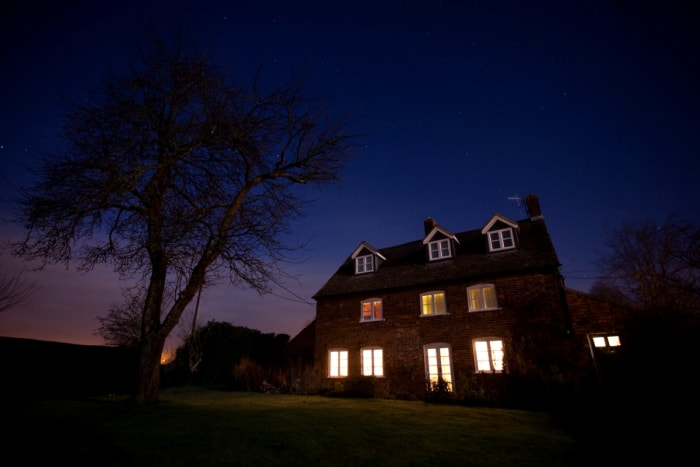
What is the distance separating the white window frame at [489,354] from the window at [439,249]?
5365 millimetres

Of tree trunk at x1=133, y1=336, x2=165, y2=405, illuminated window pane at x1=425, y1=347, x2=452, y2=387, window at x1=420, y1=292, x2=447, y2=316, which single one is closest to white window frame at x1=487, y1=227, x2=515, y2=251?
window at x1=420, y1=292, x2=447, y2=316

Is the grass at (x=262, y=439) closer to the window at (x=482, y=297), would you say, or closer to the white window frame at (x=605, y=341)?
the white window frame at (x=605, y=341)

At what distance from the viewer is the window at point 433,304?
17484 mm

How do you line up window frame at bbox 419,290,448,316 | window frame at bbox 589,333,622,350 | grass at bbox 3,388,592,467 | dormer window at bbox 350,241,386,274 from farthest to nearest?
dormer window at bbox 350,241,386,274 < window frame at bbox 419,290,448,316 < window frame at bbox 589,333,622,350 < grass at bbox 3,388,592,467

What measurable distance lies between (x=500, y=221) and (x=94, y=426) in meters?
18.5

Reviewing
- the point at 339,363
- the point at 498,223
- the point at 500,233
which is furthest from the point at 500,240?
the point at 339,363

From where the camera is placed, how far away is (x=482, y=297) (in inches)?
654

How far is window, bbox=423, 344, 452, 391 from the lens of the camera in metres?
16.3

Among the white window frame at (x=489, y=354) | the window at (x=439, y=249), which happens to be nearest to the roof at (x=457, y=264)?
the window at (x=439, y=249)

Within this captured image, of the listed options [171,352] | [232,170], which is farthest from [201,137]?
[171,352]

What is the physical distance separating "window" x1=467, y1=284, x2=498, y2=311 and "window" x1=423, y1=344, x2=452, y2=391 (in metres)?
2.56

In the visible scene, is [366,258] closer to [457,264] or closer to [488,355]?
[457,264]

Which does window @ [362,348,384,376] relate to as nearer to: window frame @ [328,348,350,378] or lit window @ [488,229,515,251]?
window frame @ [328,348,350,378]

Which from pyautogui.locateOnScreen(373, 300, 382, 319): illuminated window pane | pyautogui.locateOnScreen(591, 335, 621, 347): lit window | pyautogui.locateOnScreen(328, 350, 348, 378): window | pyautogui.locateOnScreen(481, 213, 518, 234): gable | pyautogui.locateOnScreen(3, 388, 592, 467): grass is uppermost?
pyautogui.locateOnScreen(481, 213, 518, 234): gable
